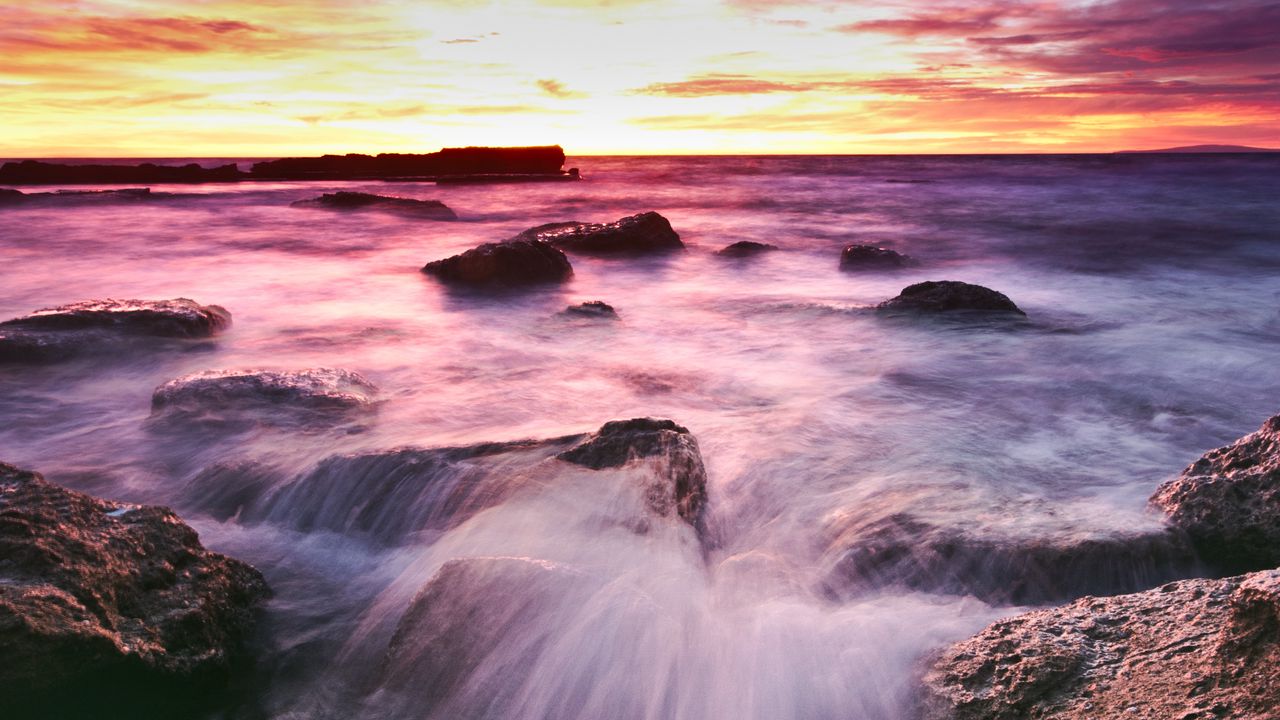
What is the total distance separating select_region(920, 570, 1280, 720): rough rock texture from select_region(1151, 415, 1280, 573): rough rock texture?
1048 millimetres

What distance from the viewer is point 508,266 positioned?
10.7 meters

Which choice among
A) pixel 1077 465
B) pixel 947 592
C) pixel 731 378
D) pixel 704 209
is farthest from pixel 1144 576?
pixel 704 209

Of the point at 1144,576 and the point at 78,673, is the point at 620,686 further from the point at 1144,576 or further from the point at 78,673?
the point at 1144,576

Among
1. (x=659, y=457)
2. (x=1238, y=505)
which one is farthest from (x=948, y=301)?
(x=659, y=457)

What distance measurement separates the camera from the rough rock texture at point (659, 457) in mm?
3895

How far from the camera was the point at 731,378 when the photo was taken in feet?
22.4

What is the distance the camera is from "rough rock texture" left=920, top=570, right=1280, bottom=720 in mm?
1866

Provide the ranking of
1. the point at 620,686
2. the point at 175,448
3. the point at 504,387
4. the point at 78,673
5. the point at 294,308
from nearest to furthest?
the point at 78,673 < the point at 620,686 < the point at 175,448 < the point at 504,387 < the point at 294,308

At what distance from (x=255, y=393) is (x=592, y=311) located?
424cm

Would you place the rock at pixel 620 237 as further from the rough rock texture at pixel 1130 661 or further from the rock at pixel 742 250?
the rough rock texture at pixel 1130 661

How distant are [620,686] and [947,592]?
4.98ft

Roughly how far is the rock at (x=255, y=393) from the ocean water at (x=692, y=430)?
293mm

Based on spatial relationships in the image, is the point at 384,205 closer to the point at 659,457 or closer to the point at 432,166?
the point at 659,457

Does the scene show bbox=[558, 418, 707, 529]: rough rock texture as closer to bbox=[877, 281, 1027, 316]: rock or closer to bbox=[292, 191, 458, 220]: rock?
bbox=[877, 281, 1027, 316]: rock
